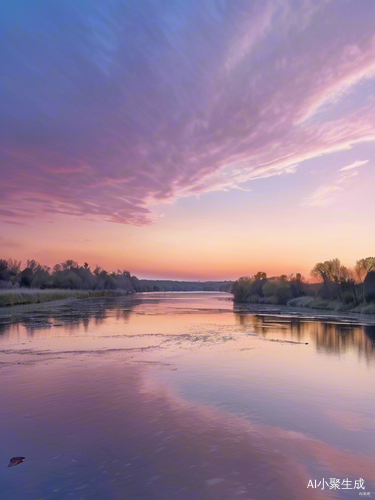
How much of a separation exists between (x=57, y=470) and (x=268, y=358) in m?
11.0

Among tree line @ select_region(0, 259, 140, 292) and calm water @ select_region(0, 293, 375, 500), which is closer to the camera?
calm water @ select_region(0, 293, 375, 500)

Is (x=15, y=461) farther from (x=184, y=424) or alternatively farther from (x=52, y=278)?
(x=52, y=278)

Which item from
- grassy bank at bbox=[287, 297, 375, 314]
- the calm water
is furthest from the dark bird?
grassy bank at bbox=[287, 297, 375, 314]

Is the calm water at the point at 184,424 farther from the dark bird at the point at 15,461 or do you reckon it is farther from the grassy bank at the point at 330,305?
the grassy bank at the point at 330,305

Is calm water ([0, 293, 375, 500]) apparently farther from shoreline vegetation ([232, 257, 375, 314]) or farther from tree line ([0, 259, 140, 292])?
tree line ([0, 259, 140, 292])

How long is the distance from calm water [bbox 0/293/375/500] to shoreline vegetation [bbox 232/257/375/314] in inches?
1166

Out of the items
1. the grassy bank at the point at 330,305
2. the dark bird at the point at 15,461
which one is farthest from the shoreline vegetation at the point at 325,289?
the dark bird at the point at 15,461

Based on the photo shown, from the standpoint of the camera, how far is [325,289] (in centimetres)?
5169

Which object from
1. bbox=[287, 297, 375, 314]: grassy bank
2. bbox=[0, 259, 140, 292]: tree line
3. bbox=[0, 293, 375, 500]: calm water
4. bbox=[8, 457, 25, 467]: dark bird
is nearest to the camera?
bbox=[0, 293, 375, 500]: calm water

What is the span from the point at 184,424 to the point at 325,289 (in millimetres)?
48230

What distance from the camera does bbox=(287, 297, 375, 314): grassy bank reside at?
40.4 m

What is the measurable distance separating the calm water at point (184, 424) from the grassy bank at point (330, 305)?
27439mm

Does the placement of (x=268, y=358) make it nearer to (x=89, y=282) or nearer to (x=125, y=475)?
(x=125, y=475)

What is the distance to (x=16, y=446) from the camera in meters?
Result: 6.62
